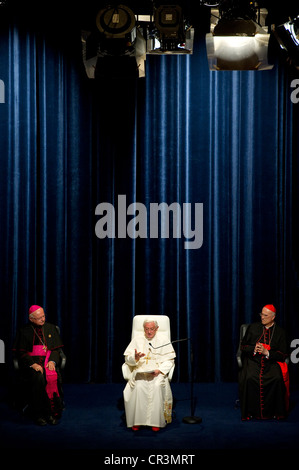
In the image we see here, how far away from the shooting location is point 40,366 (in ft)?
18.9

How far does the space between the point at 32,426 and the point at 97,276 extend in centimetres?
189

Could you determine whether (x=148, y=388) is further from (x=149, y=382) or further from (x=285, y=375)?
(x=285, y=375)

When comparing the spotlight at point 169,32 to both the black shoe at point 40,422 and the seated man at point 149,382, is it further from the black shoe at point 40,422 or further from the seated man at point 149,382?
the black shoe at point 40,422

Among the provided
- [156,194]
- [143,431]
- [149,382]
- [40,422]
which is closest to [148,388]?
[149,382]

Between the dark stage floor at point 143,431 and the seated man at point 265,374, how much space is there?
122 mm

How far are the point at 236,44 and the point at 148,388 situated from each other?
2.96 metres

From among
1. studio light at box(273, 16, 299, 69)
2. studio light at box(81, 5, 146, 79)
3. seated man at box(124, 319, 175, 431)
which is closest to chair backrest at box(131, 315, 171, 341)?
seated man at box(124, 319, 175, 431)

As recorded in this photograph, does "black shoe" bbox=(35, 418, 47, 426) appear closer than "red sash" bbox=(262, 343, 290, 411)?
Yes

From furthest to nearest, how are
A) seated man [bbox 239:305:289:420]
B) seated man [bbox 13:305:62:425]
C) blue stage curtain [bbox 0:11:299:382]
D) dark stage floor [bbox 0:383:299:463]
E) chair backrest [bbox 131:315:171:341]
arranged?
blue stage curtain [bbox 0:11:299:382], chair backrest [bbox 131:315:171:341], seated man [bbox 239:305:289:420], seated man [bbox 13:305:62:425], dark stage floor [bbox 0:383:299:463]

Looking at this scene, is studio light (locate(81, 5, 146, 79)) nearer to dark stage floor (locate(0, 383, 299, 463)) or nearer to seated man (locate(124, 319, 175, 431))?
seated man (locate(124, 319, 175, 431))

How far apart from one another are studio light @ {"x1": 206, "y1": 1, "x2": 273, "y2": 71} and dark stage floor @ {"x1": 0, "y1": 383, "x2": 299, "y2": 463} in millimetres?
2970

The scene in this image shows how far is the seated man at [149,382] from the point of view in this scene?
17.9 feet

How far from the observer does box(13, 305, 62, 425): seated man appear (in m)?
5.59

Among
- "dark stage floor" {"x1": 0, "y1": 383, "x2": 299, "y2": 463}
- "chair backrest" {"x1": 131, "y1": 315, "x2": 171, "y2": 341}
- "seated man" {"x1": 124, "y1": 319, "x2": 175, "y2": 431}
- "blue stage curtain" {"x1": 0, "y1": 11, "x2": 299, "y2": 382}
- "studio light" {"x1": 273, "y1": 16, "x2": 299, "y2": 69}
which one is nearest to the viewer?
"dark stage floor" {"x1": 0, "y1": 383, "x2": 299, "y2": 463}
